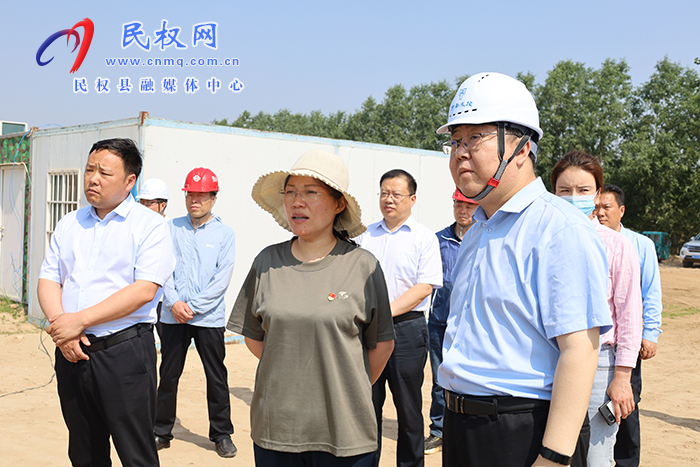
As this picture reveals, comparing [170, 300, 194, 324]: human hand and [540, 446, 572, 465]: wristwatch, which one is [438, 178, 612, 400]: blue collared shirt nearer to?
[540, 446, 572, 465]: wristwatch

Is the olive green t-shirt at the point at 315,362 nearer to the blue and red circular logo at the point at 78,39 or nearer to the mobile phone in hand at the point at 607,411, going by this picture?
the mobile phone in hand at the point at 607,411

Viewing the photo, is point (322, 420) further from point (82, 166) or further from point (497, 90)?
point (82, 166)

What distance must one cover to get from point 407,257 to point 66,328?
8.12ft

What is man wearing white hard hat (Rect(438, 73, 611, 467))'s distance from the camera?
5.58ft

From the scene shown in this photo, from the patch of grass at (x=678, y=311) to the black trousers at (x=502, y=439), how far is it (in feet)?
47.9

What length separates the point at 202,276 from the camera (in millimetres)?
5324

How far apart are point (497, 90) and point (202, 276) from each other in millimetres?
3940

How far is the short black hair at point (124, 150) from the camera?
342cm

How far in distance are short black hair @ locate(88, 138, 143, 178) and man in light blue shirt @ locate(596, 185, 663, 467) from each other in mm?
2976

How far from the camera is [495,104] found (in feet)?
6.23

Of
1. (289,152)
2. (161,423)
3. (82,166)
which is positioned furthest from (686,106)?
(161,423)

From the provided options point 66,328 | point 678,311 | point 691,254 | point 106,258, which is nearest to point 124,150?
point 106,258

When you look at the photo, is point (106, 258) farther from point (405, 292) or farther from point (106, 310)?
point (405, 292)

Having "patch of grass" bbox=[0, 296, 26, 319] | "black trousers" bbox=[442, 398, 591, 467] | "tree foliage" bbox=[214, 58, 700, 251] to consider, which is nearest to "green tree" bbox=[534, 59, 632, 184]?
"tree foliage" bbox=[214, 58, 700, 251]
